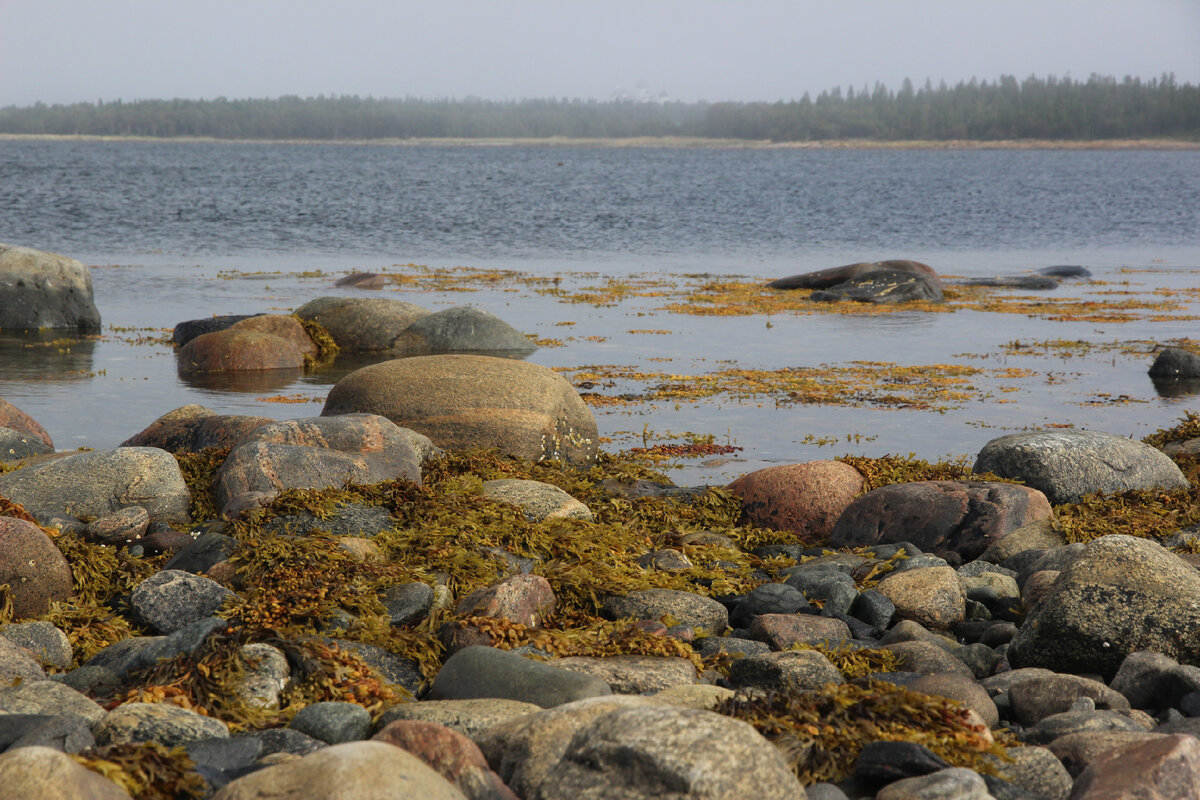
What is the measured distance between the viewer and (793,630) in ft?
18.1

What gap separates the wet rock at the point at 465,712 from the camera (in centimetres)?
385

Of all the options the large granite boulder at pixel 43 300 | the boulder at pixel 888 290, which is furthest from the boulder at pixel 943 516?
→ the boulder at pixel 888 290

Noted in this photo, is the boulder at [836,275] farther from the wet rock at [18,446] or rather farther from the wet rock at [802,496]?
the wet rock at [18,446]

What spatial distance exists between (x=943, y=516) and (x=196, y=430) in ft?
21.2

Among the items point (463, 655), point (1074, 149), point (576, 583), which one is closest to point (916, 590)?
point (576, 583)

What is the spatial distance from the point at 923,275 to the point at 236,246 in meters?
23.2

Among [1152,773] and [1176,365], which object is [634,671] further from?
[1176,365]

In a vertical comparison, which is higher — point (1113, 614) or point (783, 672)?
point (1113, 614)

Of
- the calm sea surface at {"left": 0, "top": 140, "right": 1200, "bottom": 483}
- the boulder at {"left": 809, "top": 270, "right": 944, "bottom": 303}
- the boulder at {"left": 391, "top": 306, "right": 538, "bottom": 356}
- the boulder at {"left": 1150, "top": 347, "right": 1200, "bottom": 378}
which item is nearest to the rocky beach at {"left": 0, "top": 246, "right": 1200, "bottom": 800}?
the calm sea surface at {"left": 0, "top": 140, "right": 1200, "bottom": 483}

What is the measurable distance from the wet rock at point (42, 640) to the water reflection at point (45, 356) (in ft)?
33.1

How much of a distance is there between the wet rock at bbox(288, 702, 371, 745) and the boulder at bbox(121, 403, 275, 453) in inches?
216

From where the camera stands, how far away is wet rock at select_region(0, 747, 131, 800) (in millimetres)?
2803

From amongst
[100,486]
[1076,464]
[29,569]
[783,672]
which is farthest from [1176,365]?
[29,569]

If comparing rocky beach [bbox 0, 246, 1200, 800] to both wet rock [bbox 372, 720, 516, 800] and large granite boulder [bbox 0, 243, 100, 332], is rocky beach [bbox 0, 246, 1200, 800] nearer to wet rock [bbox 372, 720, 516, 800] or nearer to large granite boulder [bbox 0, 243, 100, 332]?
wet rock [bbox 372, 720, 516, 800]
